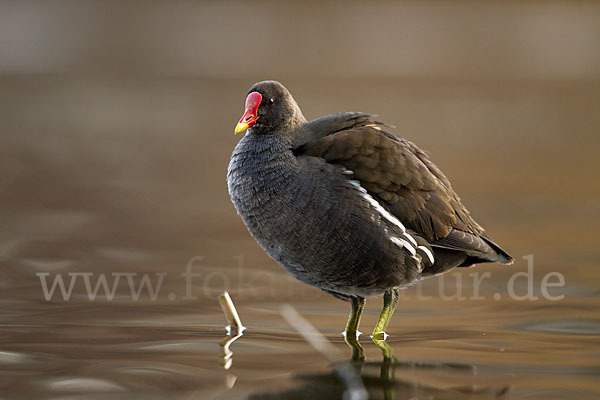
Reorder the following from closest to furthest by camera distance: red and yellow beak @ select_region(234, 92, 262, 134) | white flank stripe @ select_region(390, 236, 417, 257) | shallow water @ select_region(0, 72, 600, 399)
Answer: shallow water @ select_region(0, 72, 600, 399) < white flank stripe @ select_region(390, 236, 417, 257) < red and yellow beak @ select_region(234, 92, 262, 134)

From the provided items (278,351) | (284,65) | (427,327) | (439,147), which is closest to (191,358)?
(278,351)

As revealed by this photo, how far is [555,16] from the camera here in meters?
20.8

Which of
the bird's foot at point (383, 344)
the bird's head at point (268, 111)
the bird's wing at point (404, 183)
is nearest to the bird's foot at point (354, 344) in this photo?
the bird's foot at point (383, 344)

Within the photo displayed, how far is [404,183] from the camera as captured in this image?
518cm

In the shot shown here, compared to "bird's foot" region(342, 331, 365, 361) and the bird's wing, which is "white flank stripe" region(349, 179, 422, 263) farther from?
"bird's foot" region(342, 331, 365, 361)

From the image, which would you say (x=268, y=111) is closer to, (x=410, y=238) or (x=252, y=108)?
(x=252, y=108)

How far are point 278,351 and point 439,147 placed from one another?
26.1 ft

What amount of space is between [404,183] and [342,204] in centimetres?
46

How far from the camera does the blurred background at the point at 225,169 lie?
4.69 metres

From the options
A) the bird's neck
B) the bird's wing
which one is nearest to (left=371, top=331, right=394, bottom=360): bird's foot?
the bird's wing

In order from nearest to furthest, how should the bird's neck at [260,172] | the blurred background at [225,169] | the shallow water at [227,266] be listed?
the shallow water at [227,266]
the blurred background at [225,169]
the bird's neck at [260,172]

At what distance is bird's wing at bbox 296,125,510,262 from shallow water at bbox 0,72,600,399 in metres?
0.54

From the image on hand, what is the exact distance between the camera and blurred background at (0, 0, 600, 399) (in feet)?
15.4

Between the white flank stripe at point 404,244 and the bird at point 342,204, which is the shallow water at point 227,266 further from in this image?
the white flank stripe at point 404,244
